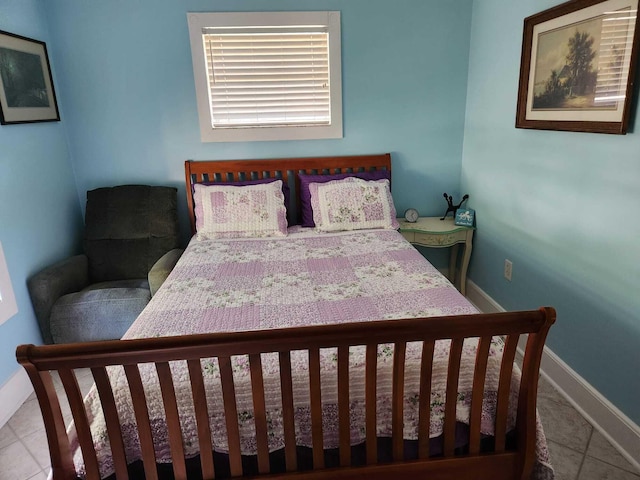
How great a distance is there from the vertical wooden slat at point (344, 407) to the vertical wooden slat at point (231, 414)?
1.03ft

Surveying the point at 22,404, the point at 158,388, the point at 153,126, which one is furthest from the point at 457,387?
the point at 153,126

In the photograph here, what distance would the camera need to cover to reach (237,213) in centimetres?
275

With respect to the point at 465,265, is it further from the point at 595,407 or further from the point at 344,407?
the point at 344,407

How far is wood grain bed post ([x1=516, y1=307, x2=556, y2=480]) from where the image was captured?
1.25m

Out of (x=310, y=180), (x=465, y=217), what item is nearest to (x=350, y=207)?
(x=310, y=180)

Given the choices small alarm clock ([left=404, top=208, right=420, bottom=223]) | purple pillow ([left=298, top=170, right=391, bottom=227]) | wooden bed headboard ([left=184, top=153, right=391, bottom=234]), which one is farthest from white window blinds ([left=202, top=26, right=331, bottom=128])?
small alarm clock ([left=404, top=208, right=420, bottom=223])

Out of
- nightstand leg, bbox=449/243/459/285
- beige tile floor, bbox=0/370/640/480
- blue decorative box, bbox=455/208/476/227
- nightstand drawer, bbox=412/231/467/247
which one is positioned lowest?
beige tile floor, bbox=0/370/640/480

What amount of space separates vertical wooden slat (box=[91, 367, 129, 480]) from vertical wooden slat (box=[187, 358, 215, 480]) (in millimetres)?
226

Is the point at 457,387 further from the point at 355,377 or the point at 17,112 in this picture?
the point at 17,112

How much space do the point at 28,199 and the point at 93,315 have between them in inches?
30.8

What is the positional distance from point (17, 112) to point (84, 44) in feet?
2.33

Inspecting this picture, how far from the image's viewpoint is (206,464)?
1.27 m

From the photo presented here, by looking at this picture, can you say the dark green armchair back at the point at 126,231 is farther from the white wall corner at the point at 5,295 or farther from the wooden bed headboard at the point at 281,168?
the white wall corner at the point at 5,295

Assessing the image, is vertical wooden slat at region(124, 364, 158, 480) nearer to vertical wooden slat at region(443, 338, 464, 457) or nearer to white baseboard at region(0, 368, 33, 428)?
vertical wooden slat at region(443, 338, 464, 457)
